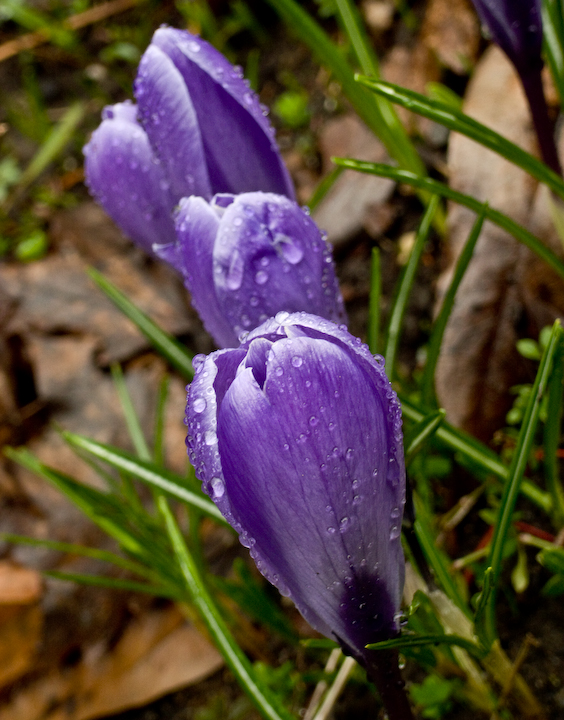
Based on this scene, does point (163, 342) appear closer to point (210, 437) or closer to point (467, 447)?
point (467, 447)

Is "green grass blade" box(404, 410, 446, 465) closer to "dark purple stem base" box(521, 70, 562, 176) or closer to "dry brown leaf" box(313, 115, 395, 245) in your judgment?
"dark purple stem base" box(521, 70, 562, 176)

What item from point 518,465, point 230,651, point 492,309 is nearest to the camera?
point 518,465

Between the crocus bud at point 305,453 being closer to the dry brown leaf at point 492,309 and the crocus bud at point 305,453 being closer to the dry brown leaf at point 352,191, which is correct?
the dry brown leaf at point 492,309

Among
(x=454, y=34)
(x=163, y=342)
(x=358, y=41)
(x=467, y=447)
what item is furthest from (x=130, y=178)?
(x=454, y=34)

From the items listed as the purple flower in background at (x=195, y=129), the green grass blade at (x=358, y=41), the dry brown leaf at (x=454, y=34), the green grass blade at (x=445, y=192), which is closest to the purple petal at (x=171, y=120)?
the purple flower in background at (x=195, y=129)

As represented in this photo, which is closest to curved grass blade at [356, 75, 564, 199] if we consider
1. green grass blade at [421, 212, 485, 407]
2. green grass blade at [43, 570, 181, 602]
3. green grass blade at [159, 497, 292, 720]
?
green grass blade at [421, 212, 485, 407]

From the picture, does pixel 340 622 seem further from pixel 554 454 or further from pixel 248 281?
→ pixel 554 454
